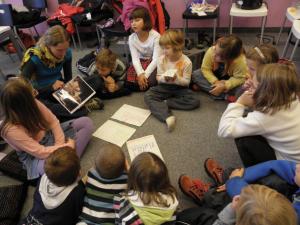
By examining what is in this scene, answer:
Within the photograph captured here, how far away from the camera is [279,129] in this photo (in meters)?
1.32

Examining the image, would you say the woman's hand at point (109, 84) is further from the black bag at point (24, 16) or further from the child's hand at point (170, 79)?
the black bag at point (24, 16)

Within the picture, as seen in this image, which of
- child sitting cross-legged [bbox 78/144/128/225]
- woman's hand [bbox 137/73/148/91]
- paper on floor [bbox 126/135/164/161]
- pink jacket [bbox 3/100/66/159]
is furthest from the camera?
woman's hand [bbox 137/73/148/91]

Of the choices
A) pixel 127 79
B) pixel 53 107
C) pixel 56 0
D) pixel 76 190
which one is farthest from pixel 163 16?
pixel 76 190

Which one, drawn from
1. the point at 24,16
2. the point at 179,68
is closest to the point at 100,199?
the point at 179,68

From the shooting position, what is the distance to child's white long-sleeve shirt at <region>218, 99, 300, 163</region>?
4.26ft

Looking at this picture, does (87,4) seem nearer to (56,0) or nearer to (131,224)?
(56,0)

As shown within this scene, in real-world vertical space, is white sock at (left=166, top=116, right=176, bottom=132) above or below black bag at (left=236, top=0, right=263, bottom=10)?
below

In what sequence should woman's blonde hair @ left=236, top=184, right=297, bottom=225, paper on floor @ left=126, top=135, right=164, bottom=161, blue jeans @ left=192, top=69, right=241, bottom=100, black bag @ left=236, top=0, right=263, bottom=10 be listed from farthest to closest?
1. black bag @ left=236, top=0, right=263, bottom=10
2. blue jeans @ left=192, top=69, right=241, bottom=100
3. paper on floor @ left=126, top=135, right=164, bottom=161
4. woman's blonde hair @ left=236, top=184, right=297, bottom=225

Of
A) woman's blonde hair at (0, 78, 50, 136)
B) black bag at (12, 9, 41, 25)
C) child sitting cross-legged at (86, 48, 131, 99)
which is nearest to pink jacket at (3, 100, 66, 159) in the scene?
woman's blonde hair at (0, 78, 50, 136)

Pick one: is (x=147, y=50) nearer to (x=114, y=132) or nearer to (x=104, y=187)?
(x=114, y=132)

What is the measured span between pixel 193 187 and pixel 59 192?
742mm

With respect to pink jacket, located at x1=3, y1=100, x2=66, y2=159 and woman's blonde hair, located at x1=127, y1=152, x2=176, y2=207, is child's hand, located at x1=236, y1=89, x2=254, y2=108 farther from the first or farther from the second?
pink jacket, located at x1=3, y1=100, x2=66, y2=159

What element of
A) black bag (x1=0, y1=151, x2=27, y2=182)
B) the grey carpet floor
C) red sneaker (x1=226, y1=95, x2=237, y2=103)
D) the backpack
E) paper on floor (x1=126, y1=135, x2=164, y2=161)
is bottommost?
the grey carpet floor

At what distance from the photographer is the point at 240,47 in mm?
2129
